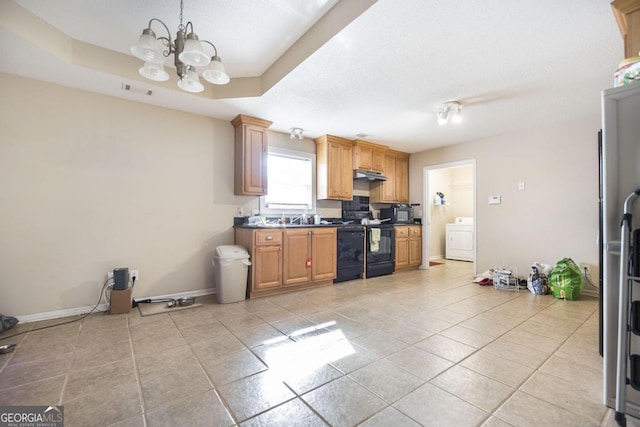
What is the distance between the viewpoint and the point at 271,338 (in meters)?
2.36

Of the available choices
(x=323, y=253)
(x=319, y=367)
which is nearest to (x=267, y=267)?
(x=323, y=253)

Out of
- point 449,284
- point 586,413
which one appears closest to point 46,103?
point 586,413

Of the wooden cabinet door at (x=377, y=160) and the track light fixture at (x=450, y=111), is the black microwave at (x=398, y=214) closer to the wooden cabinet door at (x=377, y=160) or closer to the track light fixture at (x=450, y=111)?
the wooden cabinet door at (x=377, y=160)

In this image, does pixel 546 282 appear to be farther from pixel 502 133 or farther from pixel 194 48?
pixel 194 48

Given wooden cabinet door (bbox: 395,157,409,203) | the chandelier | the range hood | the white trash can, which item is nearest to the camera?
the chandelier

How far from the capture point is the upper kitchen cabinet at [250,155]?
386 cm

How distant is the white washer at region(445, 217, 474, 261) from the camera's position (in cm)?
648

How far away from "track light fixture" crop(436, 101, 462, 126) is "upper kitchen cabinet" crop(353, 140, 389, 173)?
1740mm

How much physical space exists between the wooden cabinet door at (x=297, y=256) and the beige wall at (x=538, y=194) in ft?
10.1

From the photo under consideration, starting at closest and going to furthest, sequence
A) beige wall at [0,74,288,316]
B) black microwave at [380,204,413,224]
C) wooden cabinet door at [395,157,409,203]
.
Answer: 1. beige wall at [0,74,288,316]
2. black microwave at [380,204,413,224]
3. wooden cabinet door at [395,157,409,203]

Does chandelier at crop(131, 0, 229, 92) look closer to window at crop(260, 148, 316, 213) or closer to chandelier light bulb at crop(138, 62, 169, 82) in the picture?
chandelier light bulb at crop(138, 62, 169, 82)

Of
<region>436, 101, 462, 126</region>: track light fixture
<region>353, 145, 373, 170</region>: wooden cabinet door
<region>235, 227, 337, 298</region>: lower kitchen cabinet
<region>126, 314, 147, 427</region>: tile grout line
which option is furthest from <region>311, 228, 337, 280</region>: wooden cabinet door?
<region>126, 314, 147, 427</region>: tile grout line

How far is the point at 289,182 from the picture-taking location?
4648 millimetres
